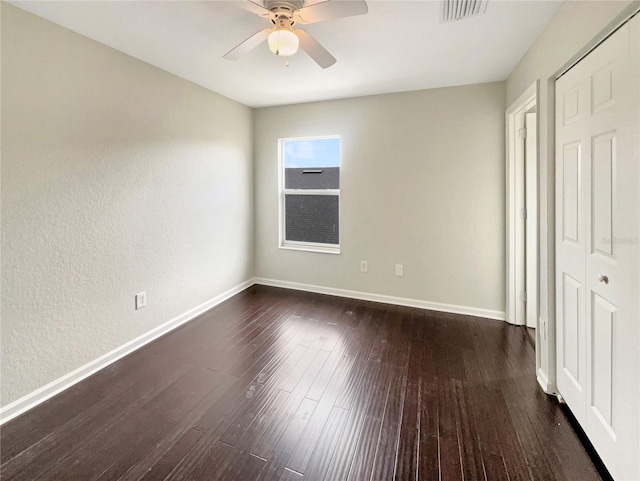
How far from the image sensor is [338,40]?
2.18 meters

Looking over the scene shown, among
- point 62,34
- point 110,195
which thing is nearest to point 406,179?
point 110,195

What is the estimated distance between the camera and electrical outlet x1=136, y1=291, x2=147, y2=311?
2.63 m

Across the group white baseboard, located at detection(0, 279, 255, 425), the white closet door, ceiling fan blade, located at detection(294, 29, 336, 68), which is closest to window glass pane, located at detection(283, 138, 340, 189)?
ceiling fan blade, located at detection(294, 29, 336, 68)

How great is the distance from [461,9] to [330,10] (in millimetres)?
878

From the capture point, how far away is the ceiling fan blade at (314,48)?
172cm

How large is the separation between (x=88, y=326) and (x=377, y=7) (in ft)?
9.68

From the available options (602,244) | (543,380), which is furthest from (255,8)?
(543,380)

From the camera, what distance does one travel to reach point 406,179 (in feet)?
11.3

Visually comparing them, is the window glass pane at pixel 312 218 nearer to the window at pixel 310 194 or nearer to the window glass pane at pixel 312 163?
the window at pixel 310 194

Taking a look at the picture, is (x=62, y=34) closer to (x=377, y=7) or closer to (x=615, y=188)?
(x=377, y=7)

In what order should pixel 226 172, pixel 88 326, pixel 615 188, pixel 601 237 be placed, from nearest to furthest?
1. pixel 615 188
2. pixel 601 237
3. pixel 88 326
4. pixel 226 172

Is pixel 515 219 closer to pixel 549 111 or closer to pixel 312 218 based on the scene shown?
pixel 549 111

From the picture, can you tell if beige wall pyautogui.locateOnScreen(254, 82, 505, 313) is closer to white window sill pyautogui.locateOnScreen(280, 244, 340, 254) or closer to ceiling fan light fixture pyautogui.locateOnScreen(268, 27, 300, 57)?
white window sill pyautogui.locateOnScreen(280, 244, 340, 254)

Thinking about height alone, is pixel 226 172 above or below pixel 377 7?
below
